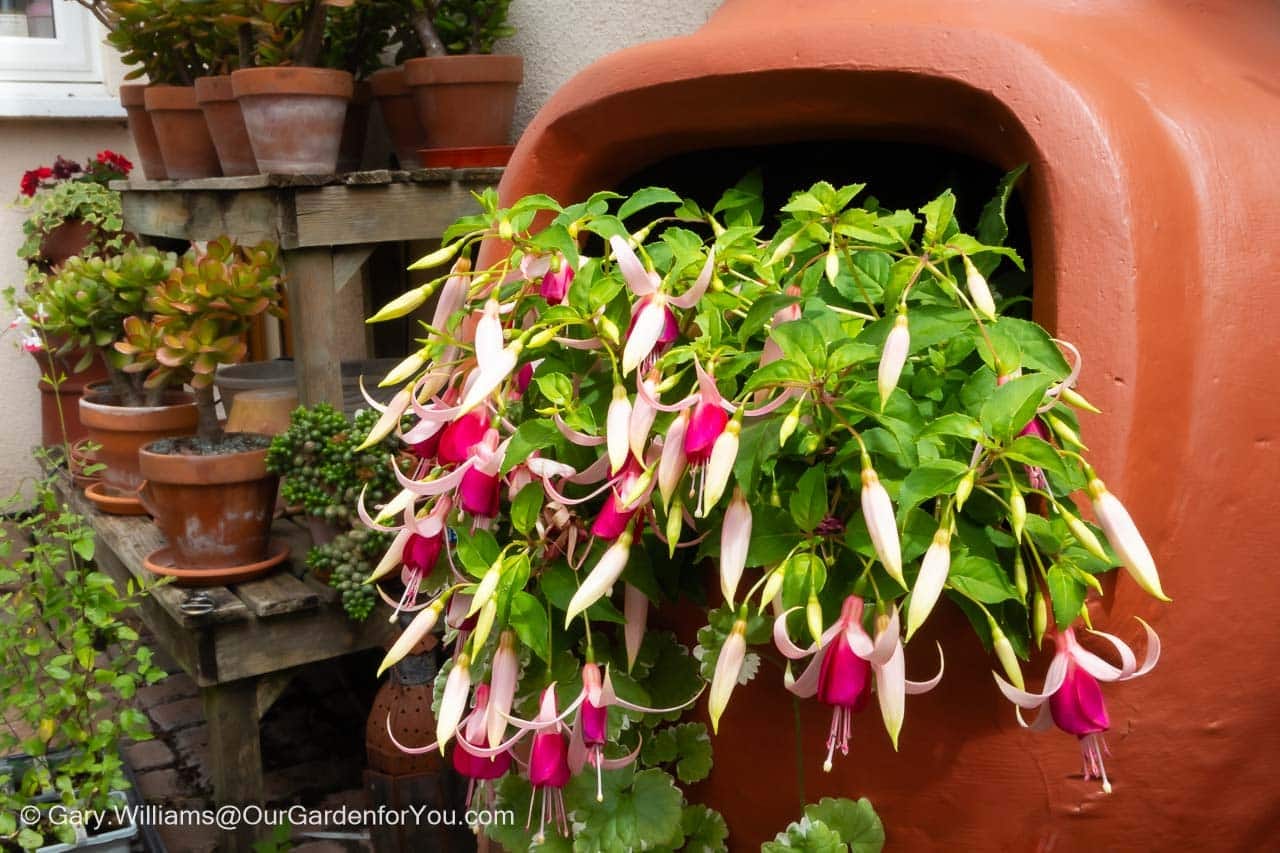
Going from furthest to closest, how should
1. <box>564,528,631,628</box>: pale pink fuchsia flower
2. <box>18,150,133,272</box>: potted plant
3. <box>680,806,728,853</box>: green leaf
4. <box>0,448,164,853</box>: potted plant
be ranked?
<box>18,150,133,272</box>: potted plant < <box>0,448,164,853</box>: potted plant < <box>680,806,728,853</box>: green leaf < <box>564,528,631,628</box>: pale pink fuchsia flower

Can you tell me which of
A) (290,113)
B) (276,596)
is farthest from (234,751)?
(290,113)

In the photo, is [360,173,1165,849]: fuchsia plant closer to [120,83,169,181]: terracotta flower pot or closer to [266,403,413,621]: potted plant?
[266,403,413,621]: potted plant

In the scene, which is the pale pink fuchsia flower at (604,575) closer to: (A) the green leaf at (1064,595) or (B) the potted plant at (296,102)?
(A) the green leaf at (1064,595)

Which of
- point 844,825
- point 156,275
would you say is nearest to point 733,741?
point 844,825

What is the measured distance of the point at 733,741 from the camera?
0.93 meters

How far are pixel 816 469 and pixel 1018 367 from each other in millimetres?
143

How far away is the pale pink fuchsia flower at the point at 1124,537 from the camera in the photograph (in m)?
0.69

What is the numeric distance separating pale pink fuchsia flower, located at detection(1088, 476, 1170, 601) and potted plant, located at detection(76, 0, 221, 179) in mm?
2085

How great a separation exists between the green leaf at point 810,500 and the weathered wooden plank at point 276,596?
128 centimetres

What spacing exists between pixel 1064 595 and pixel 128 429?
210cm

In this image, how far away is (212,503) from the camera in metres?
1.88

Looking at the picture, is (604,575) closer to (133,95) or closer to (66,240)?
(133,95)

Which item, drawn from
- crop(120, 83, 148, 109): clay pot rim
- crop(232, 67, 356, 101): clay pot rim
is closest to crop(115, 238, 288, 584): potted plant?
crop(232, 67, 356, 101): clay pot rim

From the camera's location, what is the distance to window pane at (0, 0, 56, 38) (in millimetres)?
3686
